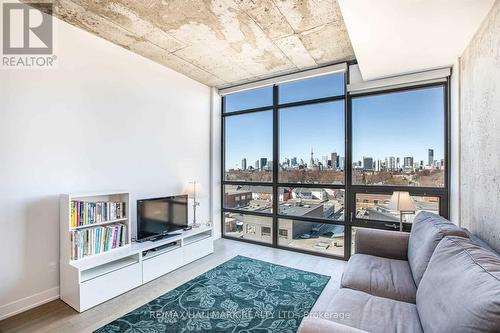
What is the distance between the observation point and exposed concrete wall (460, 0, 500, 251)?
1839 mm

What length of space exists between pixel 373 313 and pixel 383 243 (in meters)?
1.11

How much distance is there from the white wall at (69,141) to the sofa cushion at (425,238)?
10.5 feet

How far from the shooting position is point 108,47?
303 cm

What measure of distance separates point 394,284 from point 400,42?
2.27 metres

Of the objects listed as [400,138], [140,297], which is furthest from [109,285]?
[400,138]

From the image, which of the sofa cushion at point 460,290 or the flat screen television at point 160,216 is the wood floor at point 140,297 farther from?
the sofa cushion at point 460,290

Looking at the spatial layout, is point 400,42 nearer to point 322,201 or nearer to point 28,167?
point 322,201

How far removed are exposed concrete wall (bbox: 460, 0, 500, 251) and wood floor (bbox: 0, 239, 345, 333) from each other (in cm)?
155

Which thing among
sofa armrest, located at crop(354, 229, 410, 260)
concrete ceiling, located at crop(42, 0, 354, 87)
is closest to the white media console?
concrete ceiling, located at crop(42, 0, 354, 87)


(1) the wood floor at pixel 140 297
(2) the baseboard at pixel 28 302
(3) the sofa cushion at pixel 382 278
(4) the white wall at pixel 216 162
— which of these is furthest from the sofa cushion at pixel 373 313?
(4) the white wall at pixel 216 162

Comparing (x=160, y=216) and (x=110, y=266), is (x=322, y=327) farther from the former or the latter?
(x=160, y=216)

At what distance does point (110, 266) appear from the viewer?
2600 mm

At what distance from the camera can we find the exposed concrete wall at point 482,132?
1.84 meters

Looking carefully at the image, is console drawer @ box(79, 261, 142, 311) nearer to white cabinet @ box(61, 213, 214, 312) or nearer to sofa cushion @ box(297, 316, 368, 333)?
white cabinet @ box(61, 213, 214, 312)
